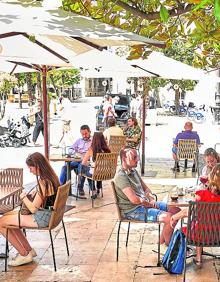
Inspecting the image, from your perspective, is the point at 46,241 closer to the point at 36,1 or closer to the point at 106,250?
the point at 106,250

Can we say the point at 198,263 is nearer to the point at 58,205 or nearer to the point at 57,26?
the point at 58,205

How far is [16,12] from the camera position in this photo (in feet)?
14.6

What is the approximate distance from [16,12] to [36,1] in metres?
1.04

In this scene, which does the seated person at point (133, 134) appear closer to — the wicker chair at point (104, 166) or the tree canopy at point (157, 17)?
the wicker chair at point (104, 166)

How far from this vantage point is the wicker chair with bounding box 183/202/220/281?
201 inches

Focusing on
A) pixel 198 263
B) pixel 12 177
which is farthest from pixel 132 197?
pixel 12 177

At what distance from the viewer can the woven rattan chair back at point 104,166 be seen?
8773 millimetres

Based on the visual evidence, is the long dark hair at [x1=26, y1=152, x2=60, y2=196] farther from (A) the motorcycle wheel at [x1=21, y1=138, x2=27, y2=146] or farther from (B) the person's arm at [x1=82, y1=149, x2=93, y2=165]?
(A) the motorcycle wheel at [x1=21, y1=138, x2=27, y2=146]

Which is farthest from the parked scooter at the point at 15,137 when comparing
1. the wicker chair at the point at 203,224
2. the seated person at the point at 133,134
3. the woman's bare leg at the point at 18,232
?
the wicker chair at the point at 203,224

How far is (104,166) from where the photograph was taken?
890cm

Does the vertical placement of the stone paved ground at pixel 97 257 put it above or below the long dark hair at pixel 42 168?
below

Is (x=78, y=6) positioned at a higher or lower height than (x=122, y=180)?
higher

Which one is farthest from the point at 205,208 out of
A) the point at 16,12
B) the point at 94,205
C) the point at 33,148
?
the point at 33,148

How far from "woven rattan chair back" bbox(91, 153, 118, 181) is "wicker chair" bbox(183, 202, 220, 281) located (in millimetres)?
3708
